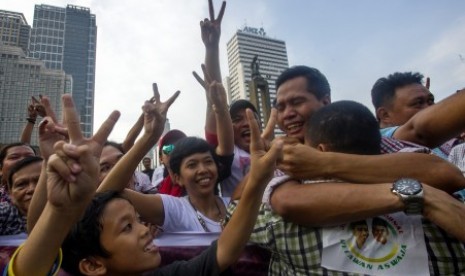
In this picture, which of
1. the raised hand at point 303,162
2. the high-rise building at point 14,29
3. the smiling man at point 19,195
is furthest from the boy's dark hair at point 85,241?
the high-rise building at point 14,29

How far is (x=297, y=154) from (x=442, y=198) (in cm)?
51

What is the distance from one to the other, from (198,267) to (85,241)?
1.68ft

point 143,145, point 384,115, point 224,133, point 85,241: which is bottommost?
point 85,241

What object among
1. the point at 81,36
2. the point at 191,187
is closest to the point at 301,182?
the point at 191,187

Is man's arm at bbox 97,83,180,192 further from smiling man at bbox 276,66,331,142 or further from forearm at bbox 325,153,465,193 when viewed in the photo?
forearm at bbox 325,153,465,193

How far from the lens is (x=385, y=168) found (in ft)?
4.08

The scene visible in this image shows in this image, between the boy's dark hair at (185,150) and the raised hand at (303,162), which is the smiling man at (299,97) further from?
the raised hand at (303,162)

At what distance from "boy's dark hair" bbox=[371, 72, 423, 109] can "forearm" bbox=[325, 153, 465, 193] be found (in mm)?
1748

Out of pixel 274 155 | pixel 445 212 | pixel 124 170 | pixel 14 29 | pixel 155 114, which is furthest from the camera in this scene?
pixel 14 29

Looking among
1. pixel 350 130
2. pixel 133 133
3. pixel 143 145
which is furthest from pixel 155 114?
pixel 350 130

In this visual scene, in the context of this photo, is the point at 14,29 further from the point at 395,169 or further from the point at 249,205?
the point at 395,169

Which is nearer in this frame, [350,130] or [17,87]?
[350,130]

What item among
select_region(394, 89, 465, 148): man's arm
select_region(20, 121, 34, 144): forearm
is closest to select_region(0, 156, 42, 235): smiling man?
select_region(20, 121, 34, 144): forearm

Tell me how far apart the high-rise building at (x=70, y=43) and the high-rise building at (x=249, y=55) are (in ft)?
125
